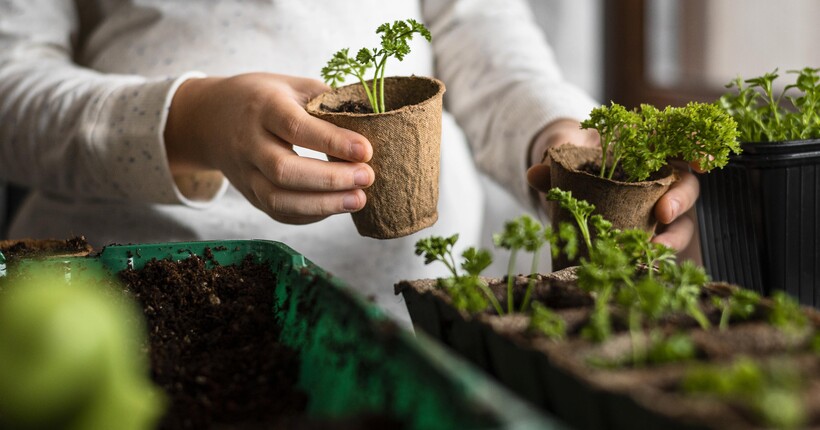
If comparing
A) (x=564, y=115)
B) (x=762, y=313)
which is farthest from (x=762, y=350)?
(x=564, y=115)

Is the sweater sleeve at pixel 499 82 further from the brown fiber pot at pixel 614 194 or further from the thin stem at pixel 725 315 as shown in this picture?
the thin stem at pixel 725 315

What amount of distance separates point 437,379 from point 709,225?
0.71 metres

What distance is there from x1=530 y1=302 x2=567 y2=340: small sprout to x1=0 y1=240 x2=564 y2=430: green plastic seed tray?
0.05 m

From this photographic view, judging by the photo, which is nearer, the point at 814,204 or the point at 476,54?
the point at 814,204

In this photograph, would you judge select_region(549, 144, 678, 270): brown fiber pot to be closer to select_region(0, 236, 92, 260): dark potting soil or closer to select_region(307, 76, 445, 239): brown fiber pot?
select_region(307, 76, 445, 239): brown fiber pot

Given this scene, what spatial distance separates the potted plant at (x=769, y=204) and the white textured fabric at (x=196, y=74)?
0.36 m

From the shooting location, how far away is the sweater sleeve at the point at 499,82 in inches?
52.4

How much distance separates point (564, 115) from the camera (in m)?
1.27

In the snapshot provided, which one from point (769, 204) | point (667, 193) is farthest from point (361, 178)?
point (769, 204)

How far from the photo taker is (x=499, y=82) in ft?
4.93

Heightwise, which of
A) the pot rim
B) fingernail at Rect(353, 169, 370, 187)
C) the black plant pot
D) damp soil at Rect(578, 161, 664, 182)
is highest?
the pot rim

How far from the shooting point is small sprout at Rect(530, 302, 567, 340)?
504mm

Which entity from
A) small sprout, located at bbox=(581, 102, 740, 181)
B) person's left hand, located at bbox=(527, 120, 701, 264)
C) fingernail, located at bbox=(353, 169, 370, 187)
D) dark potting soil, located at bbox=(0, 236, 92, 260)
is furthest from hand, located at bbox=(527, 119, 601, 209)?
dark potting soil, located at bbox=(0, 236, 92, 260)

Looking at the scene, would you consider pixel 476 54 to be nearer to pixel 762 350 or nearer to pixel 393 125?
pixel 393 125
